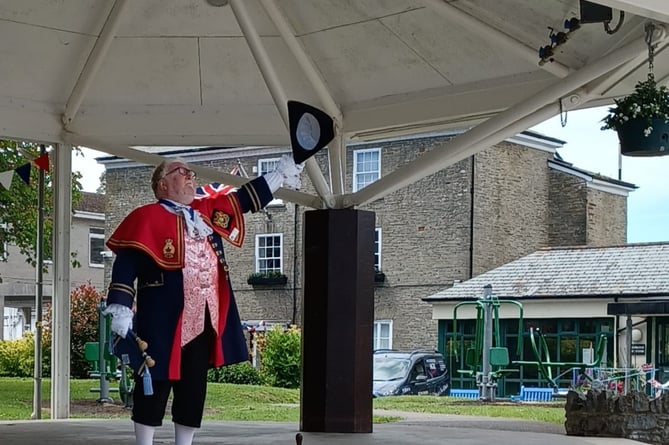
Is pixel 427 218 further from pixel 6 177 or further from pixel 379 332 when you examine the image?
pixel 6 177

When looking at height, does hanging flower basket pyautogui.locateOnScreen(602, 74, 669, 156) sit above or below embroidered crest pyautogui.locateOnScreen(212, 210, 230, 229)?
above

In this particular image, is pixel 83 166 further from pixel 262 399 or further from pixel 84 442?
pixel 84 442

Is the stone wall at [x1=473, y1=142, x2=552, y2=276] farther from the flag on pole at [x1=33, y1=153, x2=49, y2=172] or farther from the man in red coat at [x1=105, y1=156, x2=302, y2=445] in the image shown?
the man in red coat at [x1=105, y1=156, x2=302, y2=445]

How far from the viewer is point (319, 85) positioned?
9930 mm

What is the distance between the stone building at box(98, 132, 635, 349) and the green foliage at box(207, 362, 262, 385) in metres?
5.65

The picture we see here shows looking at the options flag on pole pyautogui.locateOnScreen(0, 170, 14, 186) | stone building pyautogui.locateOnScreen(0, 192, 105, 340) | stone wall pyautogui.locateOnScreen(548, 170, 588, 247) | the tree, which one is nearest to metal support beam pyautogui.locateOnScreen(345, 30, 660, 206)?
flag on pole pyautogui.locateOnScreen(0, 170, 14, 186)

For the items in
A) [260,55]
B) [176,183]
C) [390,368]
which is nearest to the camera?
[176,183]

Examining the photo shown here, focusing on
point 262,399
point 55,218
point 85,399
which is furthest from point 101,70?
point 262,399

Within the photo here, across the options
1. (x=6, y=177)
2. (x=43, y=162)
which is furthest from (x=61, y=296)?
(x=6, y=177)

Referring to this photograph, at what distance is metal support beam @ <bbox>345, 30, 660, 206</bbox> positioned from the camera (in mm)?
7832

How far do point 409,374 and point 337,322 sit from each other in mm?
16361

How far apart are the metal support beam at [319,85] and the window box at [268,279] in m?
22.1

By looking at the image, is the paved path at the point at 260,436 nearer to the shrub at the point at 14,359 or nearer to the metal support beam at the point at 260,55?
the metal support beam at the point at 260,55

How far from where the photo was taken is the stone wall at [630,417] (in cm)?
932
